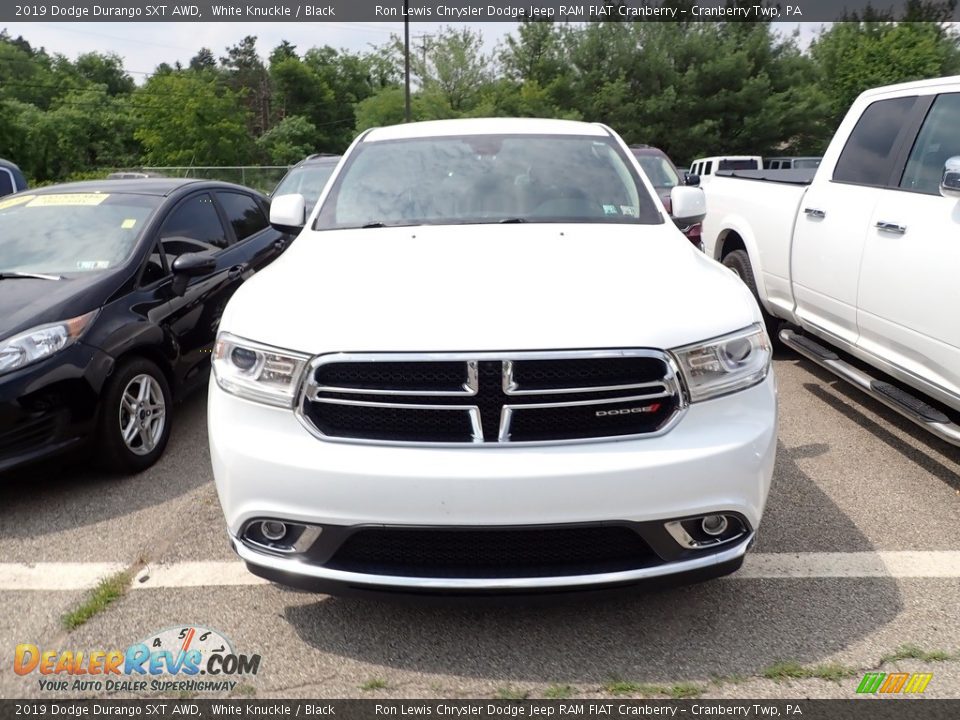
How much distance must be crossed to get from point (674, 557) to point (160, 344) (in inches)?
134

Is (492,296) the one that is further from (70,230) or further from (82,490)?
(70,230)

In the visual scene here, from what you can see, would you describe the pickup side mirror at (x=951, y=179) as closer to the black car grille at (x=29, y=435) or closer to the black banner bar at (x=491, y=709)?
the black banner bar at (x=491, y=709)

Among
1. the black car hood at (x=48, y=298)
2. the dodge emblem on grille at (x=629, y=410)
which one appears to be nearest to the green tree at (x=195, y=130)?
the black car hood at (x=48, y=298)

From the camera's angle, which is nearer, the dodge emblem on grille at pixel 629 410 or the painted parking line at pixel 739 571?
the dodge emblem on grille at pixel 629 410

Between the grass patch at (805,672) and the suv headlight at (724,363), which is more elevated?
the suv headlight at (724,363)

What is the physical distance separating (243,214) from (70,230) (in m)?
1.66

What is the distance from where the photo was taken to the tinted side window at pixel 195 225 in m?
4.95

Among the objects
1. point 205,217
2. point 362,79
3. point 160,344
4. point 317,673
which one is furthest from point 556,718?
point 362,79

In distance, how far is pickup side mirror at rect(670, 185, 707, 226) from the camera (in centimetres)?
397

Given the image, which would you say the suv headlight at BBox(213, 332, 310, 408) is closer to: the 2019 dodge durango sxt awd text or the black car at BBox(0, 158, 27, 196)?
the 2019 dodge durango sxt awd text

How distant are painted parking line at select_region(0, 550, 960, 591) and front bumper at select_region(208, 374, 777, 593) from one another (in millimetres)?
760

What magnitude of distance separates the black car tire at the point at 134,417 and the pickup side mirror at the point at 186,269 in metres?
0.58

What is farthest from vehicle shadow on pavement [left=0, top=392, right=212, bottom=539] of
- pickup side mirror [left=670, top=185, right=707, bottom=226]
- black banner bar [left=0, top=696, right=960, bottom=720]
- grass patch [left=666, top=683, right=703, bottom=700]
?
pickup side mirror [left=670, top=185, right=707, bottom=226]

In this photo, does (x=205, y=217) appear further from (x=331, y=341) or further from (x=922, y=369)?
(x=922, y=369)
